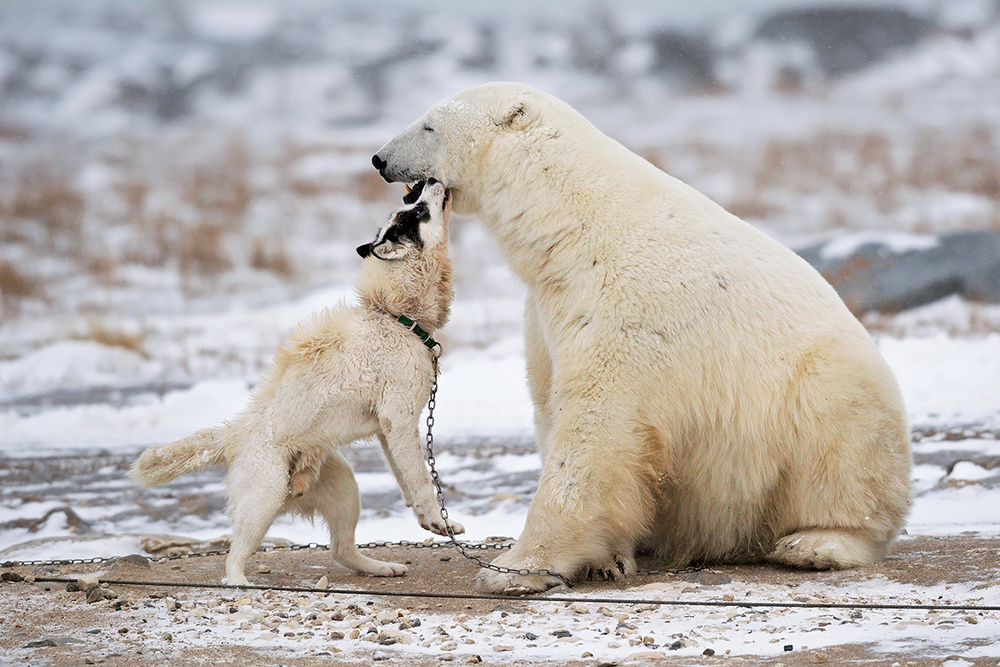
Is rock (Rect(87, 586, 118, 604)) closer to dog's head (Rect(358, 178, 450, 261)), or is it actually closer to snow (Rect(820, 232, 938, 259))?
dog's head (Rect(358, 178, 450, 261))

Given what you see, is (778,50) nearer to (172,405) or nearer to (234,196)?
(234,196)

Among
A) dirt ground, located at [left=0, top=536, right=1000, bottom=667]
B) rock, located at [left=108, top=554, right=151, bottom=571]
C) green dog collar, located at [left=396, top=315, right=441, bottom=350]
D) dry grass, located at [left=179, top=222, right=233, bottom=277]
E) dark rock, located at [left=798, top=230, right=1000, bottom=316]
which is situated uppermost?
dry grass, located at [left=179, top=222, right=233, bottom=277]

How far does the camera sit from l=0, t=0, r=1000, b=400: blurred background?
15.5m

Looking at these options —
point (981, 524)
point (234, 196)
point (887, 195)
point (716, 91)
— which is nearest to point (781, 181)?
point (887, 195)

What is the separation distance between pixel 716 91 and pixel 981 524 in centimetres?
2002

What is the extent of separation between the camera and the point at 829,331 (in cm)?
408

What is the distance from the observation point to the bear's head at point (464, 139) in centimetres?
439

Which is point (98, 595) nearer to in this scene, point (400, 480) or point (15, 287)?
point (400, 480)

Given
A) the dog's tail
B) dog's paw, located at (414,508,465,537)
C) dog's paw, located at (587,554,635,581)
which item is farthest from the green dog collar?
dog's paw, located at (587,554,635,581)

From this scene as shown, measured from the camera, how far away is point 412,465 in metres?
4.09

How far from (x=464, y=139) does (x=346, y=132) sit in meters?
18.7

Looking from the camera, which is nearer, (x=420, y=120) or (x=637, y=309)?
(x=637, y=309)

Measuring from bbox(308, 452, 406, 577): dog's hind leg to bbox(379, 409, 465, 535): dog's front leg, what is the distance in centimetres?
35

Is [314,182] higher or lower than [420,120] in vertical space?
higher
